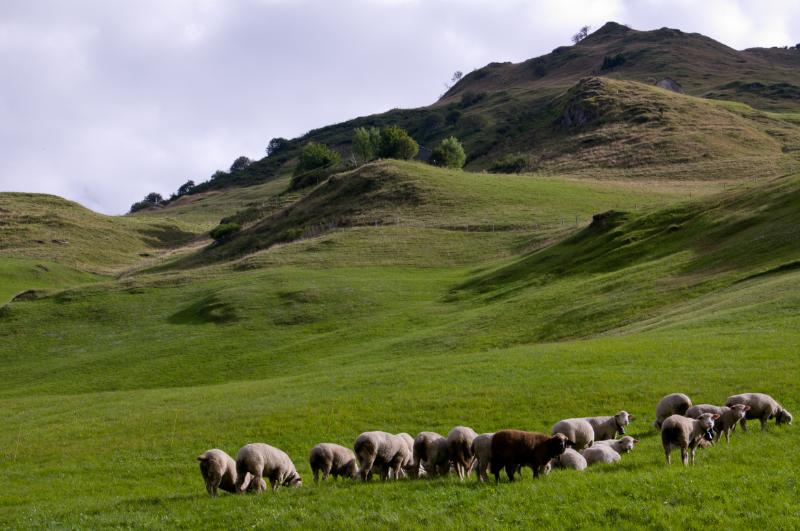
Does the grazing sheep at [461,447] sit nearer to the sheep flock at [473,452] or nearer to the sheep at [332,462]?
the sheep flock at [473,452]

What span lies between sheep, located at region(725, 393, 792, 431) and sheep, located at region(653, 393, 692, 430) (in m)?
1.25

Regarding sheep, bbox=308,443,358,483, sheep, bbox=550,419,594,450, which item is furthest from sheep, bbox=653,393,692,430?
sheep, bbox=308,443,358,483

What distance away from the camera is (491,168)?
178 meters

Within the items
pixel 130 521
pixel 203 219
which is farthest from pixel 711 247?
pixel 203 219

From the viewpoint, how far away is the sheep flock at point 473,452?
704 inches

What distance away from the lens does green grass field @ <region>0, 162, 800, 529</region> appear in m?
16.5

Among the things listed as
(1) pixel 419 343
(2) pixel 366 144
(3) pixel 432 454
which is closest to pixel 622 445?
(3) pixel 432 454

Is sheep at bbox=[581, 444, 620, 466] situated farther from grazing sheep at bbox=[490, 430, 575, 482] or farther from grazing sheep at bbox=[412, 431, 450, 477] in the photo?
grazing sheep at bbox=[412, 431, 450, 477]

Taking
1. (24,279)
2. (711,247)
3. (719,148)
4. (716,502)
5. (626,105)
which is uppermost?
(626,105)

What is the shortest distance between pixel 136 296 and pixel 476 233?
44439mm

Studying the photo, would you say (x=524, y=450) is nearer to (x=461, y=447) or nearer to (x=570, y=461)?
(x=570, y=461)

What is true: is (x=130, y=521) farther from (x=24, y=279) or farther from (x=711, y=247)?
(x=24, y=279)

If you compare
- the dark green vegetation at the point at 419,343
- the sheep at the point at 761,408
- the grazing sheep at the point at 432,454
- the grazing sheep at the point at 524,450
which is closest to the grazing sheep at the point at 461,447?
the grazing sheep at the point at 432,454

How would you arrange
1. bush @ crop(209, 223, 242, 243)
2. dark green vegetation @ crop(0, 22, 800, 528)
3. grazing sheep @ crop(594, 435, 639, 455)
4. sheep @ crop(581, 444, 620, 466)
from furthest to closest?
bush @ crop(209, 223, 242, 243)
grazing sheep @ crop(594, 435, 639, 455)
sheep @ crop(581, 444, 620, 466)
dark green vegetation @ crop(0, 22, 800, 528)
